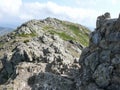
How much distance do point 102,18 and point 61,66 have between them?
15030 millimetres

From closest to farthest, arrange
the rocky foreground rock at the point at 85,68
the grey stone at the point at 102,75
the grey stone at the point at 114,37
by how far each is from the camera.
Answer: the grey stone at the point at 102,75 → the rocky foreground rock at the point at 85,68 → the grey stone at the point at 114,37

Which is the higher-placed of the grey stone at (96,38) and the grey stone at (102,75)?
the grey stone at (96,38)

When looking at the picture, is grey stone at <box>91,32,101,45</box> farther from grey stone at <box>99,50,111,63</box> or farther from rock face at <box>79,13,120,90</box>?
grey stone at <box>99,50,111,63</box>

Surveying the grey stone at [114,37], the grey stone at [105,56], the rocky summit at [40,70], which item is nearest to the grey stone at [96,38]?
the grey stone at [114,37]

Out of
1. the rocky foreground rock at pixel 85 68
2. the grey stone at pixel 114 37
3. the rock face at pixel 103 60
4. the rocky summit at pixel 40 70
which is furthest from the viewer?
the rocky summit at pixel 40 70

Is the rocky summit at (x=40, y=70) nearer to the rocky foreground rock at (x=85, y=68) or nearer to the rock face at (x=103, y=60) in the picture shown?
the rocky foreground rock at (x=85, y=68)

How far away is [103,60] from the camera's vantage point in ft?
192

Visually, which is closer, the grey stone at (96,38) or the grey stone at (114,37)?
the grey stone at (114,37)

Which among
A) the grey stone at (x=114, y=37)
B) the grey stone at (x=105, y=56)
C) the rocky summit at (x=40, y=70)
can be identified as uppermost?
the grey stone at (x=114, y=37)

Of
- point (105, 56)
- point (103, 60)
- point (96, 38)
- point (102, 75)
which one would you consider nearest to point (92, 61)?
point (103, 60)

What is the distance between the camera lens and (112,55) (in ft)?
187

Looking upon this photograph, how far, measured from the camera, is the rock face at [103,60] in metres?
55.1

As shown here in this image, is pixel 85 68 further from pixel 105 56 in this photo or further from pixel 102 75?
pixel 102 75

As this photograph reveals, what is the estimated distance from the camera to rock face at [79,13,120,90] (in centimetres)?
5512
